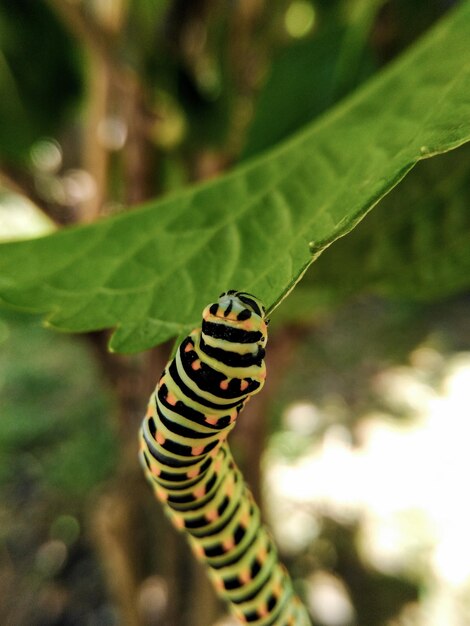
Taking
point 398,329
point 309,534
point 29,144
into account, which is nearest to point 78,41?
point 29,144

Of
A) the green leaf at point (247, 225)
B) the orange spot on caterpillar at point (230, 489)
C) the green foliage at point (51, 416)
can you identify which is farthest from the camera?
the green foliage at point (51, 416)

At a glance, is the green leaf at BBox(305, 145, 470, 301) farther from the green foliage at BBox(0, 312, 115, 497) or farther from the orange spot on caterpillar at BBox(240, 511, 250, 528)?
the green foliage at BBox(0, 312, 115, 497)

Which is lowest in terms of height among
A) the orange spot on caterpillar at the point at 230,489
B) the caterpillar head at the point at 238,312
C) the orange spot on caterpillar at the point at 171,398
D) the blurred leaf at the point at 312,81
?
the orange spot on caterpillar at the point at 230,489

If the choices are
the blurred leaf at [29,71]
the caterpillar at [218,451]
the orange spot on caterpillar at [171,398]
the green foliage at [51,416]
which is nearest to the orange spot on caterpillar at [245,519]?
the caterpillar at [218,451]

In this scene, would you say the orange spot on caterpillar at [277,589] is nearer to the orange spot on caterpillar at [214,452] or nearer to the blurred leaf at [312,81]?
the orange spot on caterpillar at [214,452]

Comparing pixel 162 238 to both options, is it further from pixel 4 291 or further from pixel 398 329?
pixel 398 329

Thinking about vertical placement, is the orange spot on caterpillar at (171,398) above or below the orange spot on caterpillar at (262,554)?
above

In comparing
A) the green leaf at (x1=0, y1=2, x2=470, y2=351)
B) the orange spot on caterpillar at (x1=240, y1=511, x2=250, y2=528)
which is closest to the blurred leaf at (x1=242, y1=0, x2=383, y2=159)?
the green leaf at (x1=0, y1=2, x2=470, y2=351)

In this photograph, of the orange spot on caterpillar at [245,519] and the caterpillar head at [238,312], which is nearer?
the caterpillar head at [238,312]
